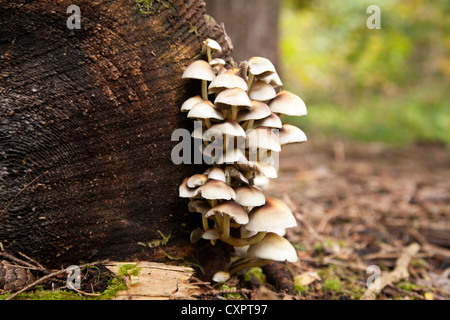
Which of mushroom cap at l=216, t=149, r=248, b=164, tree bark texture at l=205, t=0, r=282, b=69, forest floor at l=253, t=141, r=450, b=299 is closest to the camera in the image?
mushroom cap at l=216, t=149, r=248, b=164

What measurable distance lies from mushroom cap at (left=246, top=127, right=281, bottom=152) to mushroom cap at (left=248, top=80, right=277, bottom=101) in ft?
0.64

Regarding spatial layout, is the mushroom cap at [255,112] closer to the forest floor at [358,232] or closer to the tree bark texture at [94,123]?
the tree bark texture at [94,123]

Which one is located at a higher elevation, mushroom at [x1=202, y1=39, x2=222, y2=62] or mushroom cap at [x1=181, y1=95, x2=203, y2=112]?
mushroom at [x1=202, y1=39, x2=222, y2=62]

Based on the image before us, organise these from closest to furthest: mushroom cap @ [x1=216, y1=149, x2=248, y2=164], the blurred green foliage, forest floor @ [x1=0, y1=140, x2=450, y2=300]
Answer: mushroom cap @ [x1=216, y1=149, x2=248, y2=164], forest floor @ [x1=0, y1=140, x2=450, y2=300], the blurred green foliage

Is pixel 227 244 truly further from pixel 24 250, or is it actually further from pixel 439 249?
pixel 439 249

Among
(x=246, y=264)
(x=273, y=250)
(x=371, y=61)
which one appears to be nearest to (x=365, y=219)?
(x=246, y=264)

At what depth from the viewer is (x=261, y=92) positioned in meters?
2.25

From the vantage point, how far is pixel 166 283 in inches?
87.1

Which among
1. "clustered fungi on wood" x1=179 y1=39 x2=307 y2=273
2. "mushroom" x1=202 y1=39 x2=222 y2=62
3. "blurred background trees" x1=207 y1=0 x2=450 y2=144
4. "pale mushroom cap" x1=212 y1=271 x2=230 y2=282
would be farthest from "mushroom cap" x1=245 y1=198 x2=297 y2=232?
"blurred background trees" x1=207 y1=0 x2=450 y2=144

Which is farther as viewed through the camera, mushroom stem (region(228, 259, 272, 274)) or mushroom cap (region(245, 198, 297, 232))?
mushroom stem (region(228, 259, 272, 274))

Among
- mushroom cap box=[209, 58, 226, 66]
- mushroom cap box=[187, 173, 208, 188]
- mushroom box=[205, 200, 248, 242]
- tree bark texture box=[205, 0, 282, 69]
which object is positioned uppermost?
tree bark texture box=[205, 0, 282, 69]

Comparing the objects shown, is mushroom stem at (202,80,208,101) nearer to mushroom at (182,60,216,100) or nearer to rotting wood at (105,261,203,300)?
mushroom at (182,60,216,100)

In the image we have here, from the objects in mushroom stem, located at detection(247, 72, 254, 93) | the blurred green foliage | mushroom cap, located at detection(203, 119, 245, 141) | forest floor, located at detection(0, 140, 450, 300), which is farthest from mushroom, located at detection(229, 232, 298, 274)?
the blurred green foliage

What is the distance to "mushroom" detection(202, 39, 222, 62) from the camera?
2.22m
